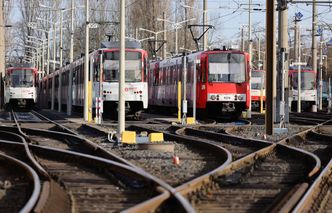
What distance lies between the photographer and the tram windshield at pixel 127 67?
30.8 meters

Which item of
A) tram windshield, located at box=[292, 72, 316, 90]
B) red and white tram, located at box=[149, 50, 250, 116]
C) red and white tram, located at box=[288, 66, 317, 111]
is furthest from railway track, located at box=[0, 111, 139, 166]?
tram windshield, located at box=[292, 72, 316, 90]

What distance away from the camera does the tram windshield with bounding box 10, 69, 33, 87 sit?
166ft

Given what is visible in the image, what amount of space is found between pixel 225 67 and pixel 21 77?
23.4 m

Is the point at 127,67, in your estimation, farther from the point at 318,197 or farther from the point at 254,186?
the point at 318,197

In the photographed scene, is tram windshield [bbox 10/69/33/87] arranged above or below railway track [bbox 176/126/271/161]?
above

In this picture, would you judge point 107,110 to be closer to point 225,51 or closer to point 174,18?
point 225,51

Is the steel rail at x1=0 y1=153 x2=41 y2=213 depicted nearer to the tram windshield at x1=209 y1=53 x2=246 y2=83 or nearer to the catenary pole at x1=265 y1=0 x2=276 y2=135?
the catenary pole at x1=265 y1=0 x2=276 y2=135

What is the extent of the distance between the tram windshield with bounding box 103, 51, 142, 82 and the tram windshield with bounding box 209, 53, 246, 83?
3345mm

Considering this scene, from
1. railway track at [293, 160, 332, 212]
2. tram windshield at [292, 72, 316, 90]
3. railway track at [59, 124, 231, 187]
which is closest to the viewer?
railway track at [293, 160, 332, 212]

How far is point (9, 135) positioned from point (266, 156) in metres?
9.44

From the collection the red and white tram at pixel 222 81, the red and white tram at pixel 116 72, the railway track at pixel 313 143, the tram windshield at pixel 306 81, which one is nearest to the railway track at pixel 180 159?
the railway track at pixel 313 143

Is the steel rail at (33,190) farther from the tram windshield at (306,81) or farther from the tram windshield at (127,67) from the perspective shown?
the tram windshield at (306,81)

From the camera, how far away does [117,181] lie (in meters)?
9.66

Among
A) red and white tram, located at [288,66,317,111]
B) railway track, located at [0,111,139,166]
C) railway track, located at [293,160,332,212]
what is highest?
red and white tram, located at [288,66,317,111]
